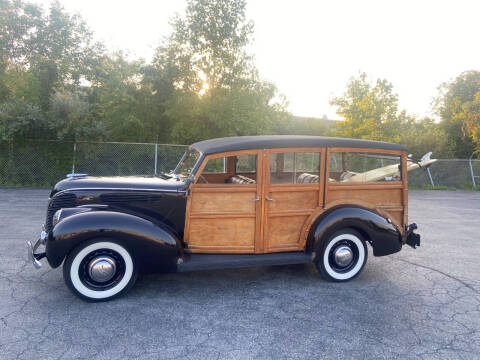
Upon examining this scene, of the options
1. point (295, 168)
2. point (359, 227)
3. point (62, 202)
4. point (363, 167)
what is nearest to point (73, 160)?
point (62, 202)

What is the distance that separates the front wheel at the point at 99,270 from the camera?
345cm

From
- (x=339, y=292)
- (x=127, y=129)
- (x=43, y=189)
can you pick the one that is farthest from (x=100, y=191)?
(x=127, y=129)

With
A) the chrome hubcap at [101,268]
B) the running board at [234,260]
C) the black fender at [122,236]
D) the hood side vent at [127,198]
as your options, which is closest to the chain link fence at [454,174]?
the running board at [234,260]

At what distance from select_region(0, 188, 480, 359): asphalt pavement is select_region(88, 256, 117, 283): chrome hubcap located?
10.7 inches

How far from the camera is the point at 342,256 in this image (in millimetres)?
4203

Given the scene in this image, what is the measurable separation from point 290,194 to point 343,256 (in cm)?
106

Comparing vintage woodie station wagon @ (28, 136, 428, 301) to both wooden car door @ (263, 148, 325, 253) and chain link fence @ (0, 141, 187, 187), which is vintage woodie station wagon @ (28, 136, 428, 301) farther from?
chain link fence @ (0, 141, 187, 187)

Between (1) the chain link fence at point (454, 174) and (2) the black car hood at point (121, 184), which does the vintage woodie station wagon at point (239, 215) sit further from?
(1) the chain link fence at point (454, 174)

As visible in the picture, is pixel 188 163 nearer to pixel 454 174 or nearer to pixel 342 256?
pixel 342 256

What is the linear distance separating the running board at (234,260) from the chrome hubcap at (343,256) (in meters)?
0.39

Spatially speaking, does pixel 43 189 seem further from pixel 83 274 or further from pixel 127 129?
pixel 83 274

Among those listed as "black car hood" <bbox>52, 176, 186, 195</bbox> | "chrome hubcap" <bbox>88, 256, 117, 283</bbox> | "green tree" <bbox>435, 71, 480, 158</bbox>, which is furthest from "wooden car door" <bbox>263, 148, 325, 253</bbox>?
"green tree" <bbox>435, 71, 480, 158</bbox>

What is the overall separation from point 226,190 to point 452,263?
3.71 meters

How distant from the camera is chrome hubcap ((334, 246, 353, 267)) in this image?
4188 mm
